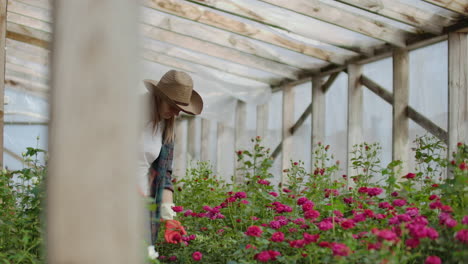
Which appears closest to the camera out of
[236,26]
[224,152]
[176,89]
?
[176,89]

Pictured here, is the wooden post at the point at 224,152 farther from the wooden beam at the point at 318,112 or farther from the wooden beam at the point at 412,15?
the wooden beam at the point at 412,15

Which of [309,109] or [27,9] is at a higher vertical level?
[27,9]

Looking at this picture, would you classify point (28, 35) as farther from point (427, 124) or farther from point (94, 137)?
point (94, 137)

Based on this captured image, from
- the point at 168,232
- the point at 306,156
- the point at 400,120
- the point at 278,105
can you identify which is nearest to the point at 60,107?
the point at 168,232

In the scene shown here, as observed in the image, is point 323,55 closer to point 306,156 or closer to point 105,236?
point 306,156

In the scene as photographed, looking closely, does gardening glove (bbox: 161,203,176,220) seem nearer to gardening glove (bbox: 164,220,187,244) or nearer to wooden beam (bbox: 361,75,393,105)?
gardening glove (bbox: 164,220,187,244)

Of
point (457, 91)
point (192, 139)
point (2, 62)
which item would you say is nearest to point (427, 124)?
point (457, 91)

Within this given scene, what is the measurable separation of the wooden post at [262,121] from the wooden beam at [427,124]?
8.99 ft

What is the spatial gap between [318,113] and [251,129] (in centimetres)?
175

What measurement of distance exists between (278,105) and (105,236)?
20.8 feet

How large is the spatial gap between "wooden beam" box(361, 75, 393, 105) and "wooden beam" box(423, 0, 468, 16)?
124cm

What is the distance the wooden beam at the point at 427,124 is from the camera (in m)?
4.36

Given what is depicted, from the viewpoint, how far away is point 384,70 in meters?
5.18

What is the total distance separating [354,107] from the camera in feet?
17.7
